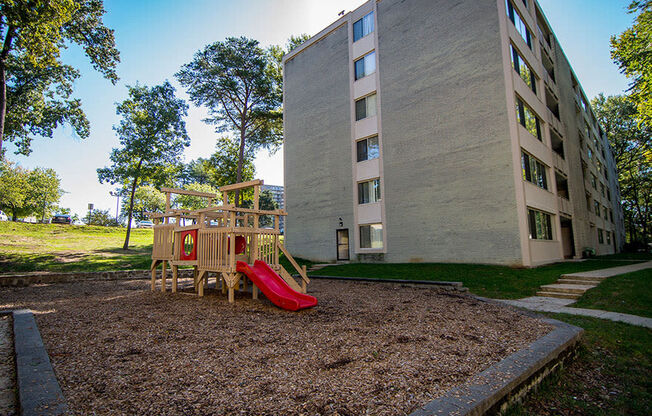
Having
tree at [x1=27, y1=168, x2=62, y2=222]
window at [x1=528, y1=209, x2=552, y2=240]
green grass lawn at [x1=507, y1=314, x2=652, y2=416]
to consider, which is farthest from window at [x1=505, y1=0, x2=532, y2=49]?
tree at [x1=27, y1=168, x2=62, y2=222]

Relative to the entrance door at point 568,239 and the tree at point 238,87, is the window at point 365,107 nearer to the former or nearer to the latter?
the tree at point 238,87

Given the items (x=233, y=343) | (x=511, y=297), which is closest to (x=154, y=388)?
(x=233, y=343)

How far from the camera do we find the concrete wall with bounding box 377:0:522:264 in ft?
42.9

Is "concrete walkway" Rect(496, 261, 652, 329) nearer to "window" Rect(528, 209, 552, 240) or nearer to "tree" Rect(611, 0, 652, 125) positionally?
"window" Rect(528, 209, 552, 240)

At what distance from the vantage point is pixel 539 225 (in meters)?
14.6

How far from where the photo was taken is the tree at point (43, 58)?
10.2m

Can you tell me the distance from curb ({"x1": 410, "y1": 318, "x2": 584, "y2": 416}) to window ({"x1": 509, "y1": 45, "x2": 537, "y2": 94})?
15.1 metres

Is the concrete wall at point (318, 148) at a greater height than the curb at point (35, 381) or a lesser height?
greater

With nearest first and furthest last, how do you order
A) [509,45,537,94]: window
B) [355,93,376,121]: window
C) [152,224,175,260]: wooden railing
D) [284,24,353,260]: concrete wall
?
[152,224,175,260]: wooden railing, [509,45,537,94]: window, [355,93,376,121]: window, [284,24,353,260]: concrete wall

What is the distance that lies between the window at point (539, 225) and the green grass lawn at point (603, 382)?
10.3 meters

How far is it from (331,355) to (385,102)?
16226 millimetres

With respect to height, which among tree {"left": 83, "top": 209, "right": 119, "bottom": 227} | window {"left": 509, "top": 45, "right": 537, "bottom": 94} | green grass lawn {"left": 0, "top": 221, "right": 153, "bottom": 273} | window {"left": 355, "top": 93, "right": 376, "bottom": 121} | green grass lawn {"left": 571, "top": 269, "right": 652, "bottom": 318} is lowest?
green grass lawn {"left": 571, "top": 269, "right": 652, "bottom": 318}

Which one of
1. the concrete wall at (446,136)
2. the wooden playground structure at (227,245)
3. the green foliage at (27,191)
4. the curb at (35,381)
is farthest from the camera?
the green foliage at (27,191)

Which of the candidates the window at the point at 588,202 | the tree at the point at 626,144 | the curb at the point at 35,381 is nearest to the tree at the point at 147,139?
the curb at the point at 35,381
